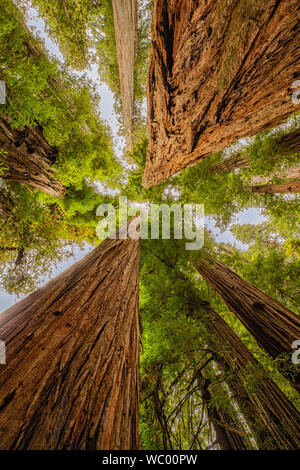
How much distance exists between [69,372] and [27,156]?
14.5ft

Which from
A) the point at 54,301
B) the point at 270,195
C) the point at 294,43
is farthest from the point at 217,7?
the point at 270,195

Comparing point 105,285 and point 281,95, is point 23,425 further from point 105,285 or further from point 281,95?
point 281,95

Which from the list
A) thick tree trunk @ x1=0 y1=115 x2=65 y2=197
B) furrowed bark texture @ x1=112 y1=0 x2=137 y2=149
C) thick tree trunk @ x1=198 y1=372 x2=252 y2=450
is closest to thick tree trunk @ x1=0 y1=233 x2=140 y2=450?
thick tree trunk @ x1=198 y1=372 x2=252 y2=450

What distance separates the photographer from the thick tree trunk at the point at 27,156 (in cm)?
320

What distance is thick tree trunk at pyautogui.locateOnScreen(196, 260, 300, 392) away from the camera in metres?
2.28

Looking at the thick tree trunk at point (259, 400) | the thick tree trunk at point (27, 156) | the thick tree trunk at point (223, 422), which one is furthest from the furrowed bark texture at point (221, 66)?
the thick tree trunk at point (223, 422)

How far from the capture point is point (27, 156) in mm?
3580

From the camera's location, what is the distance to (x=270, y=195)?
462 centimetres

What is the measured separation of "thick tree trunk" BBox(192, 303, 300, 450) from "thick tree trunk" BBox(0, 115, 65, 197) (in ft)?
17.2

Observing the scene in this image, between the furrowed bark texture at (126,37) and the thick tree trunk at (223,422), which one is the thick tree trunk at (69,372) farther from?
the furrowed bark texture at (126,37)

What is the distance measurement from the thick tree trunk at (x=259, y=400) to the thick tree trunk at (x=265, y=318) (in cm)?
35

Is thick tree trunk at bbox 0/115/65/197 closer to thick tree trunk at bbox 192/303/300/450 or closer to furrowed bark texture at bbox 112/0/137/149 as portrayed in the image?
furrowed bark texture at bbox 112/0/137/149

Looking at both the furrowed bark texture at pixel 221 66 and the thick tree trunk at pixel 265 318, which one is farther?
the thick tree trunk at pixel 265 318

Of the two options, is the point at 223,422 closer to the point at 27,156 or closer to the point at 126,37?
the point at 27,156
